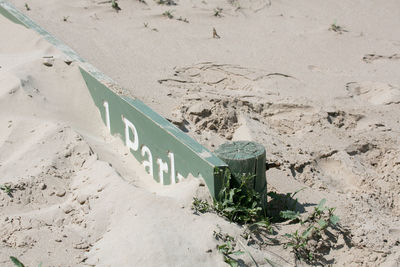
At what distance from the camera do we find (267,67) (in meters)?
4.92

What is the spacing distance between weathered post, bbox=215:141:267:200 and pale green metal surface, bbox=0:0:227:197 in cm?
5

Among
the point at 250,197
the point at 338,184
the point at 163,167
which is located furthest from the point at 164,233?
the point at 338,184

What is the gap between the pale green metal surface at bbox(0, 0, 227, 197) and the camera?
2691 mm

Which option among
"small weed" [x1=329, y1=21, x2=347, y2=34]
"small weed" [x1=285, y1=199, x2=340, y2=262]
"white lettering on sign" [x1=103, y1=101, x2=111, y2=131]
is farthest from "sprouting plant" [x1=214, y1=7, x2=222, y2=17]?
"small weed" [x1=285, y1=199, x2=340, y2=262]

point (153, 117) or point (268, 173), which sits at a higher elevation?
point (153, 117)

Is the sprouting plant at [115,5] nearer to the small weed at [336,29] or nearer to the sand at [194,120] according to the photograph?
the sand at [194,120]

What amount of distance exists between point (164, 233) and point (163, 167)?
0.69m

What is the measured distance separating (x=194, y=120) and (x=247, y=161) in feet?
4.02

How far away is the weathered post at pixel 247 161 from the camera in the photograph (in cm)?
264

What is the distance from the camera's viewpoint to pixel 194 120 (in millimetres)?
3797

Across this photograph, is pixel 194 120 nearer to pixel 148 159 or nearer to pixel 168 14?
pixel 148 159

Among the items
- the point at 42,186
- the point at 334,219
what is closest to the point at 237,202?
the point at 334,219

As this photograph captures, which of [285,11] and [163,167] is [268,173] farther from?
[285,11]

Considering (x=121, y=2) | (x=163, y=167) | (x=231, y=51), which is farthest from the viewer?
(x=121, y=2)
